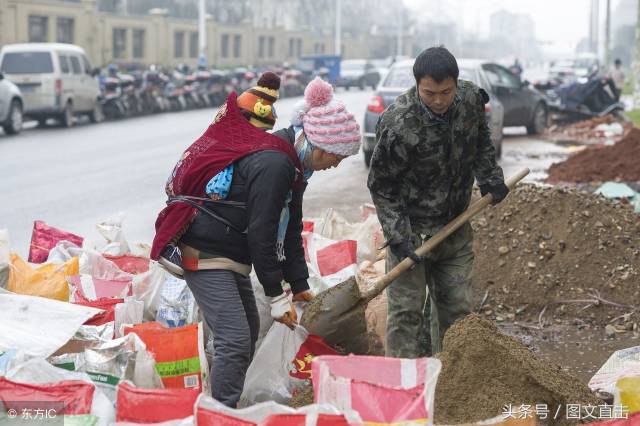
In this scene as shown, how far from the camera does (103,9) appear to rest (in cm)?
5516

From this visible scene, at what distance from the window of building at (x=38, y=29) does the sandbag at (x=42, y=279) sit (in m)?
38.8

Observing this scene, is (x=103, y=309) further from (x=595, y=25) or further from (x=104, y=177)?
(x=595, y=25)

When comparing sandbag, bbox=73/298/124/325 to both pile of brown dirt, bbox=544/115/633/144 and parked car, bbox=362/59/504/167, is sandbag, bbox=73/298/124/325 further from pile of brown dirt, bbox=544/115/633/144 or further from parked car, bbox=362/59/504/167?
pile of brown dirt, bbox=544/115/633/144

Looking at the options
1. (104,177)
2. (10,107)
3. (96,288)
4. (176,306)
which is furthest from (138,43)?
(176,306)

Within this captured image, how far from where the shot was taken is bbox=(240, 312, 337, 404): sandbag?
4.52 metres

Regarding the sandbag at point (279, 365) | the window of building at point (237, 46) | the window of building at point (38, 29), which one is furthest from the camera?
the window of building at point (237, 46)

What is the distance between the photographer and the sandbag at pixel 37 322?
430cm

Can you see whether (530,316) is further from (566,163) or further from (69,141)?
(69,141)

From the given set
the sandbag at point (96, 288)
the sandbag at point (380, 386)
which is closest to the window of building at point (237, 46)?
the sandbag at point (96, 288)

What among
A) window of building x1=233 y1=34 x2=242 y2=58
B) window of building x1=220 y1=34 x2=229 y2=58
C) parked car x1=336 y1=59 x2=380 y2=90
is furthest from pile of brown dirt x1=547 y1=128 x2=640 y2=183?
window of building x1=233 y1=34 x2=242 y2=58

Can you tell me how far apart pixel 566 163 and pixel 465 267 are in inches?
329

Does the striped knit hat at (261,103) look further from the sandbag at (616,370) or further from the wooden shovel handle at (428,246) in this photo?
the sandbag at (616,370)

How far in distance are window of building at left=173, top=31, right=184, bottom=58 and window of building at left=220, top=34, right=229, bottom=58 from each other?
595cm

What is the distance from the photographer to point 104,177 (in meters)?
13.3
